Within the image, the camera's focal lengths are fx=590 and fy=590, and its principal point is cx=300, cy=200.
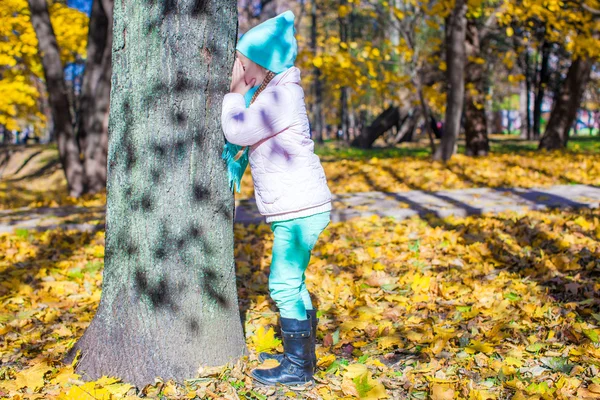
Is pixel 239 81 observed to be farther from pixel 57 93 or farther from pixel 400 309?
pixel 57 93

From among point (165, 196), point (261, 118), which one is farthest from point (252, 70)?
point (165, 196)

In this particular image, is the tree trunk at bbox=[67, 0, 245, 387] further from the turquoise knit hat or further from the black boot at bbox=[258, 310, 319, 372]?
the black boot at bbox=[258, 310, 319, 372]

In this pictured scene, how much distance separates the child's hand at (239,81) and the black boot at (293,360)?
1148 mm

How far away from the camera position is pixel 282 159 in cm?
273

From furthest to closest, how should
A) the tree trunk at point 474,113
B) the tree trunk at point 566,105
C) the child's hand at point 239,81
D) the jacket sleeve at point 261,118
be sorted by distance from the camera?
the tree trunk at point 566,105, the tree trunk at point 474,113, the child's hand at point 239,81, the jacket sleeve at point 261,118

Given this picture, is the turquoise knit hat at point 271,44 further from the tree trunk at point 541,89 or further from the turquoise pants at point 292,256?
the tree trunk at point 541,89

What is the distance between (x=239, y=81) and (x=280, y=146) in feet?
1.40

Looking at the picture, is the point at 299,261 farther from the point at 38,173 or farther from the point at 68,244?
the point at 38,173

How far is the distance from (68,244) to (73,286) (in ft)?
4.42

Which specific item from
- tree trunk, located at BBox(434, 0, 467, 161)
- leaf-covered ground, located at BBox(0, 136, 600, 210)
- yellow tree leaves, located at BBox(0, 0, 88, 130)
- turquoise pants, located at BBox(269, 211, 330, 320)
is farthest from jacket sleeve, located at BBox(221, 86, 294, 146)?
yellow tree leaves, located at BBox(0, 0, 88, 130)

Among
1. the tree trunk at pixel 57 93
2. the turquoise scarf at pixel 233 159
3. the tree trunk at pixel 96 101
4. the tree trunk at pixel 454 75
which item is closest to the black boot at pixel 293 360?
the turquoise scarf at pixel 233 159

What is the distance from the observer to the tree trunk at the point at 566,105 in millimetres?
14039

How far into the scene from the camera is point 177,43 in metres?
2.71

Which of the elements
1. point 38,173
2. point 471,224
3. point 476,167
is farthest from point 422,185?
point 38,173
